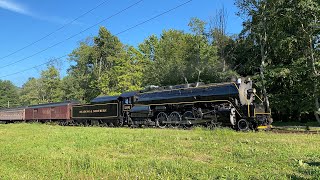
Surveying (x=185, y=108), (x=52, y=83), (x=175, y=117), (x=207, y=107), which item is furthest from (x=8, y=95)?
(x=207, y=107)

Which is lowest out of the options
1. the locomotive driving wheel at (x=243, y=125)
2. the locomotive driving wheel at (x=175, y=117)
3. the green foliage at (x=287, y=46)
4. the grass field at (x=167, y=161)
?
the grass field at (x=167, y=161)

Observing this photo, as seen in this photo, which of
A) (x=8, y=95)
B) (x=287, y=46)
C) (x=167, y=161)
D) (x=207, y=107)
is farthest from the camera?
(x=8, y=95)

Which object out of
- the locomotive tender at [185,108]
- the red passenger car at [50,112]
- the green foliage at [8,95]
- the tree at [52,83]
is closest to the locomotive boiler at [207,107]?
the locomotive tender at [185,108]

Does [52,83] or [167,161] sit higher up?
[52,83]

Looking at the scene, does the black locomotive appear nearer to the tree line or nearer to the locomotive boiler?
the locomotive boiler

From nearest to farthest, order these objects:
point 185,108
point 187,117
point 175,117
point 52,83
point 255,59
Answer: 1. point 187,117
2. point 185,108
3. point 175,117
4. point 255,59
5. point 52,83

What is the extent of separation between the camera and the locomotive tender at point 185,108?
1889 centimetres

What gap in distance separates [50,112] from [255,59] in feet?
82.9

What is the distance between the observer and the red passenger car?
36153mm

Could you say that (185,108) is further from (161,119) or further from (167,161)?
(167,161)

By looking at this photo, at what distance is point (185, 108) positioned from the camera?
21672 mm

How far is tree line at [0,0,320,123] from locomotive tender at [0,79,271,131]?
357cm

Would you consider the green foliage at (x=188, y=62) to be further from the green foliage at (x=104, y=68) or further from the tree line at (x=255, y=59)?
the green foliage at (x=104, y=68)

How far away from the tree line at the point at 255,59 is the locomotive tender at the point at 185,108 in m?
3.57
